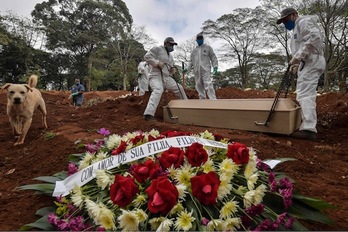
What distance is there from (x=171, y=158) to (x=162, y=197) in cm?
36

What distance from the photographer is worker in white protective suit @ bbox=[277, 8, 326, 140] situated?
420 centimetres

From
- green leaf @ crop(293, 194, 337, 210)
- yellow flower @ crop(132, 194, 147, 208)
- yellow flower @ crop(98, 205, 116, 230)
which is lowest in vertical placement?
yellow flower @ crop(98, 205, 116, 230)

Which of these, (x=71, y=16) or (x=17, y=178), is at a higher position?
(x=71, y=16)

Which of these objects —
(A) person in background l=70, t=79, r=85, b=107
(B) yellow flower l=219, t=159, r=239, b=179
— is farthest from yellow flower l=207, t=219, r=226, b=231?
(A) person in background l=70, t=79, r=85, b=107

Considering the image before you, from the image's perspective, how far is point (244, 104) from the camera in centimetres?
459

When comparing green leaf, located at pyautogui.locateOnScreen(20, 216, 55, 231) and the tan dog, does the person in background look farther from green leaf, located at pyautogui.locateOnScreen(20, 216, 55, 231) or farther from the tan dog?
green leaf, located at pyautogui.locateOnScreen(20, 216, 55, 231)

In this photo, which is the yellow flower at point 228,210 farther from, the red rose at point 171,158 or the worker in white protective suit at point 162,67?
the worker in white protective suit at point 162,67

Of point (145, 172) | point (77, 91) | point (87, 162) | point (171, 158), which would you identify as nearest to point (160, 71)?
point (87, 162)

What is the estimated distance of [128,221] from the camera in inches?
54.4

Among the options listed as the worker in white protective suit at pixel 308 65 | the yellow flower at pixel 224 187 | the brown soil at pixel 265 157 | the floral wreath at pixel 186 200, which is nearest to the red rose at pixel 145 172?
the floral wreath at pixel 186 200

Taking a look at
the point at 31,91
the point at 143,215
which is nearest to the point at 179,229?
the point at 143,215

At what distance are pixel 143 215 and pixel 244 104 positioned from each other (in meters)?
3.48

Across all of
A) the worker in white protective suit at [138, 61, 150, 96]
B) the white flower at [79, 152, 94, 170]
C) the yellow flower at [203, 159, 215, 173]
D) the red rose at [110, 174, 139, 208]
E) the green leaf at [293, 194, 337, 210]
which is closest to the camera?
the red rose at [110, 174, 139, 208]

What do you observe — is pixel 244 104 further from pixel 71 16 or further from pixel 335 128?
pixel 71 16
